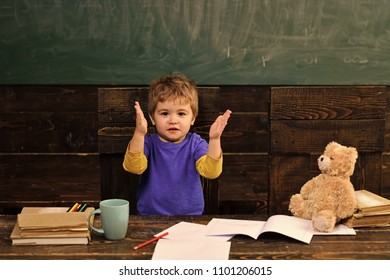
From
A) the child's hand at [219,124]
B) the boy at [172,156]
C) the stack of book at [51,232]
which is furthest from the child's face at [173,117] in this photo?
the stack of book at [51,232]

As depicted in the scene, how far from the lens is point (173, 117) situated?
1.99m

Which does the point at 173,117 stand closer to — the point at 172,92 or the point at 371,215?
the point at 172,92

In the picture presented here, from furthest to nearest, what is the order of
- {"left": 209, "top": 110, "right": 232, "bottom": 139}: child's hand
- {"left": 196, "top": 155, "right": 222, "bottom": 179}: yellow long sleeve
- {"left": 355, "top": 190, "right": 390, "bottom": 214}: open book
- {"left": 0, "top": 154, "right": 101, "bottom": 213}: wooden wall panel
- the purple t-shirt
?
{"left": 0, "top": 154, "right": 101, "bottom": 213}: wooden wall panel → the purple t-shirt → {"left": 196, "top": 155, "right": 222, "bottom": 179}: yellow long sleeve → {"left": 209, "top": 110, "right": 232, "bottom": 139}: child's hand → {"left": 355, "top": 190, "right": 390, "bottom": 214}: open book

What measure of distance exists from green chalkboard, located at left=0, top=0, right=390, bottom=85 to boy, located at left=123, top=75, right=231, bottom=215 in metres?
0.49

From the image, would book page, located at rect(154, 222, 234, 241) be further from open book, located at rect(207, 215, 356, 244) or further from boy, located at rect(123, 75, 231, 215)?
boy, located at rect(123, 75, 231, 215)

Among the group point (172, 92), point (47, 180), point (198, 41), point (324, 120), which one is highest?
point (198, 41)

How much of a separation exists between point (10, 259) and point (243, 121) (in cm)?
155

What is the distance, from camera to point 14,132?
2625mm

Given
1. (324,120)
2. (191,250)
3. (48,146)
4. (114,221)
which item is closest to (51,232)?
(114,221)

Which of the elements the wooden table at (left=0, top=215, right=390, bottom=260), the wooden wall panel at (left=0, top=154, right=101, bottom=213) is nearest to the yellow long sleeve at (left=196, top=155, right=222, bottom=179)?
the wooden table at (left=0, top=215, right=390, bottom=260)

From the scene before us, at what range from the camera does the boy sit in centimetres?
200

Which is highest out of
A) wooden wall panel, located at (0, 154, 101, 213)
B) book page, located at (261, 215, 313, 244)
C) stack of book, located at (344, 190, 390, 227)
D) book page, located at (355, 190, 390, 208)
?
book page, located at (355, 190, 390, 208)

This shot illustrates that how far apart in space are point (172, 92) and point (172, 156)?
0.25 m

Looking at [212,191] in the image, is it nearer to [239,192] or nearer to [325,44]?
[239,192]
